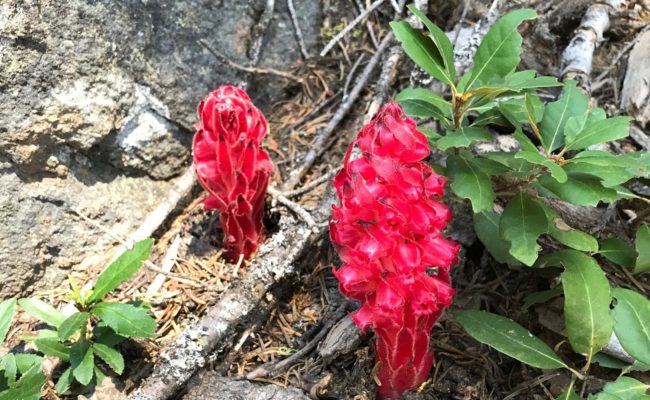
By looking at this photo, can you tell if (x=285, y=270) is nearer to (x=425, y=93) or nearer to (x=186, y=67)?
(x=425, y=93)

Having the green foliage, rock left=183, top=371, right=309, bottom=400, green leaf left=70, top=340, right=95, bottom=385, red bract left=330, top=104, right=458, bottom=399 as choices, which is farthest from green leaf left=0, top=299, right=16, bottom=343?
red bract left=330, top=104, right=458, bottom=399

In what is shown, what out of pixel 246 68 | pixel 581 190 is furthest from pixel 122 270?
pixel 581 190

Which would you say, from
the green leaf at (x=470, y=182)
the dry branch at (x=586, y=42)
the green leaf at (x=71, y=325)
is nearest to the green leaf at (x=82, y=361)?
the green leaf at (x=71, y=325)

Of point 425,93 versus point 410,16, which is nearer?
point 425,93

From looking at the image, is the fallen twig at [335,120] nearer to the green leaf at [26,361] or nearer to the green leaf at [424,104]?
Result: the green leaf at [424,104]

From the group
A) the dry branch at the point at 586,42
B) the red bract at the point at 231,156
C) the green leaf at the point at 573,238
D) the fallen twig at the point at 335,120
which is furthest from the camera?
the fallen twig at the point at 335,120

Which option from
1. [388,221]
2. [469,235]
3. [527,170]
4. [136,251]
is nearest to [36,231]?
[136,251]

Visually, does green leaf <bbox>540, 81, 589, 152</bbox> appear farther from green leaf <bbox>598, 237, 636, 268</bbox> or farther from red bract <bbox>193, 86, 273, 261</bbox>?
red bract <bbox>193, 86, 273, 261</bbox>
